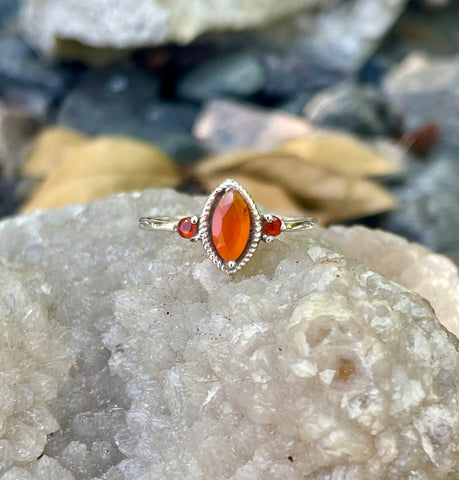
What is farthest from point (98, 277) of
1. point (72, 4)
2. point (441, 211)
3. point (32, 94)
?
point (32, 94)

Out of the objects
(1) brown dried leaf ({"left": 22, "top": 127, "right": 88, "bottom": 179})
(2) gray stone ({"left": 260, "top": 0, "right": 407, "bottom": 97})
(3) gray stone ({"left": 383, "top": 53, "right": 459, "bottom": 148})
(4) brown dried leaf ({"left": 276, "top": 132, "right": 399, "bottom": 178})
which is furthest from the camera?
(2) gray stone ({"left": 260, "top": 0, "right": 407, "bottom": 97})

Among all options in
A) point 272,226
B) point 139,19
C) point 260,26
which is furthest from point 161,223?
point 260,26

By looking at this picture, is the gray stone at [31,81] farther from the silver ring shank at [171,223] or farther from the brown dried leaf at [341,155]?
the silver ring shank at [171,223]

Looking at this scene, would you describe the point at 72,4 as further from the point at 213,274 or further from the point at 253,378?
the point at 253,378

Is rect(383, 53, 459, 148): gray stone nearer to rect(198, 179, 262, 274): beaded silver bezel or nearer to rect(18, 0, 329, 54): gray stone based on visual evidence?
rect(18, 0, 329, 54): gray stone

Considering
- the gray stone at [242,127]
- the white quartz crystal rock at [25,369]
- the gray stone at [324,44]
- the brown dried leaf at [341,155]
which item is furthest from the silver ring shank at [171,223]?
the gray stone at [324,44]

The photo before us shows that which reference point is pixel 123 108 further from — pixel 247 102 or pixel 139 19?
pixel 247 102

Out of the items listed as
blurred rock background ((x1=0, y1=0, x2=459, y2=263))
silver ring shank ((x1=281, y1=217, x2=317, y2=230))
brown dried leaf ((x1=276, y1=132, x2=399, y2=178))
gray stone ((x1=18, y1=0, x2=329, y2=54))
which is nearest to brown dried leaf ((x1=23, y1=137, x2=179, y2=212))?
blurred rock background ((x1=0, y1=0, x2=459, y2=263))
